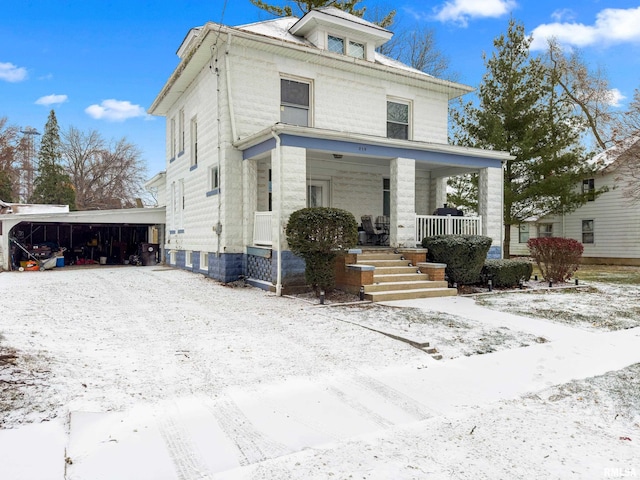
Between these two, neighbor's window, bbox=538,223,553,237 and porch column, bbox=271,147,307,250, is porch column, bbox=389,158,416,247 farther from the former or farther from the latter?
neighbor's window, bbox=538,223,553,237

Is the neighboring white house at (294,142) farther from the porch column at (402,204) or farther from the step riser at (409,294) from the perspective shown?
the step riser at (409,294)

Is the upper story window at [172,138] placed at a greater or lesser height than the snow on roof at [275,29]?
lesser

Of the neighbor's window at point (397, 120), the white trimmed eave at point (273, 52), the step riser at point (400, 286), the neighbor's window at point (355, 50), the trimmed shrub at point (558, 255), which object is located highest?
the neighbor's window at point (355, 50)

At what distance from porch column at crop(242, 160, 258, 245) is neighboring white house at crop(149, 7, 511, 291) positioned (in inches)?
1.1

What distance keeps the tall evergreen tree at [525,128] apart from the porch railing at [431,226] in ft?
26.7

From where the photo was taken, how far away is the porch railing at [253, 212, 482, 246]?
1095 centimetres

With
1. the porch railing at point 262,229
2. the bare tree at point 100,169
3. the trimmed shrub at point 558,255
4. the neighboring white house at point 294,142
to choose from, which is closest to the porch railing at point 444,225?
the neighboring white house at point 294,142

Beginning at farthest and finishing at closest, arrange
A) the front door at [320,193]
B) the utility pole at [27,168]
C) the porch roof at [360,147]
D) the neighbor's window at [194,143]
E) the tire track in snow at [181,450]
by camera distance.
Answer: the utility pole at [27,168] < the neighbor's window at [194,143] < the front door at [320,193] < the porch roof at [360,147] < the tire track in snow at [181,450]

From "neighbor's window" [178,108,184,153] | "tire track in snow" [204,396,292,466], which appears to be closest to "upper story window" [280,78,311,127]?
"neighbor's window" [178,108,184,153]

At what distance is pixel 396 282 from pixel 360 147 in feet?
11.6

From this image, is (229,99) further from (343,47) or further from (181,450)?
(181,450)

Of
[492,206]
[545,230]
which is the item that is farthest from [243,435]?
[545,230]

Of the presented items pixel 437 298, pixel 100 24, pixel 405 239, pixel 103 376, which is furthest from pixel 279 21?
pixel 103 376

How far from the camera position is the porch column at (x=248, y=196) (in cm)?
1167
